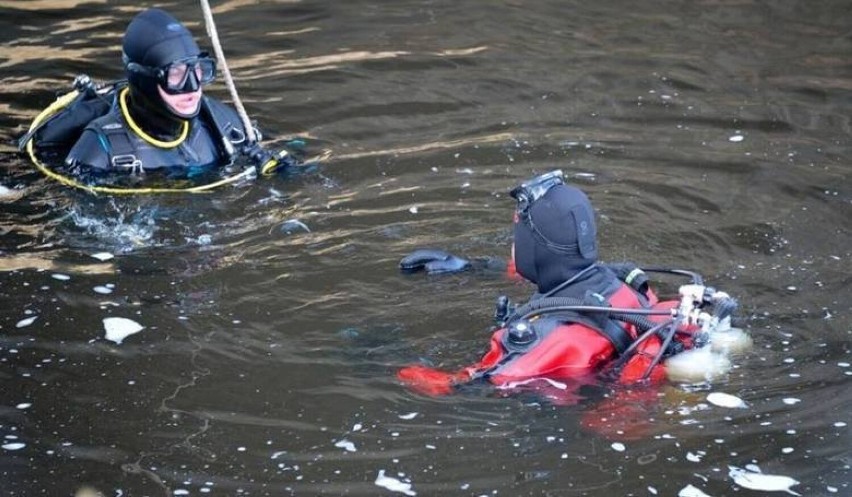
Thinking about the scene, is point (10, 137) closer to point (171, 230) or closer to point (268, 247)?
point (171, 230)

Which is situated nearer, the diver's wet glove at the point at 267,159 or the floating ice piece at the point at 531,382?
the floating ice piece at the point at 531,382

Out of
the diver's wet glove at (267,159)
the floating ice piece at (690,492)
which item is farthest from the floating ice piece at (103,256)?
the floating ice piece at (690,492)

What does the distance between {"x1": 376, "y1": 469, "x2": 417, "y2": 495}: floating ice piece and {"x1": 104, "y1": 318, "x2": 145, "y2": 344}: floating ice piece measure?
61.5 inches

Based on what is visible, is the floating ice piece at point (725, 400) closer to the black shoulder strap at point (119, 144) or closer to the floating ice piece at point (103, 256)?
the floating ice piece at point (103, 256)

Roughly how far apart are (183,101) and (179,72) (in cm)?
16

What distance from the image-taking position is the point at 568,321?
4738 mm

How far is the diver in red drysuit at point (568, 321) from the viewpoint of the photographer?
15.4 ft

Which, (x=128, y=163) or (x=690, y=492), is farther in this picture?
(x=128, y=163)

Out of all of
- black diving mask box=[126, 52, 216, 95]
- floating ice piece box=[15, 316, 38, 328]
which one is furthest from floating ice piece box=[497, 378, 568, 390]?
black diving mask box=[126, 52, 216, 95]

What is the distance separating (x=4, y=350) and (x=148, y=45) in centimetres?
214

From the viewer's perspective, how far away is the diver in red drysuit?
468cm

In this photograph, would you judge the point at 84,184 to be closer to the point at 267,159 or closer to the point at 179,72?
the point at 179,72

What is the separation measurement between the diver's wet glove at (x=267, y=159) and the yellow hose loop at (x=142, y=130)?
38 centimetres

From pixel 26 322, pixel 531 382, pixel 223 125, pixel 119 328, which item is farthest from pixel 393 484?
pixel 223 125
